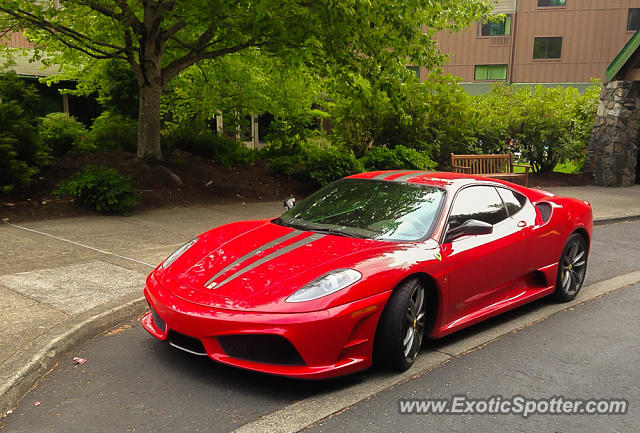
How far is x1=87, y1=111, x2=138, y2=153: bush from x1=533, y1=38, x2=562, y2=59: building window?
34.9m

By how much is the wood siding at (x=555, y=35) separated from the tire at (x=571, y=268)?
120 feet

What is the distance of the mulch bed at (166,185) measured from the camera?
9547mm

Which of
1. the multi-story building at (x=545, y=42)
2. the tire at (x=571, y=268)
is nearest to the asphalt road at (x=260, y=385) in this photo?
the tire at (x=571, y=268)

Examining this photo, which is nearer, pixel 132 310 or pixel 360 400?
pixel 360 400

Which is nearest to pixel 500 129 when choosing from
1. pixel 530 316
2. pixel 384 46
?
pixel 384 46

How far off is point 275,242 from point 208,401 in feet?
4.35

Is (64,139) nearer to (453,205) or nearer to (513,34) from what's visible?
(453,205)

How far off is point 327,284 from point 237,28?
7.14 m

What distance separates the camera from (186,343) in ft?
12.6

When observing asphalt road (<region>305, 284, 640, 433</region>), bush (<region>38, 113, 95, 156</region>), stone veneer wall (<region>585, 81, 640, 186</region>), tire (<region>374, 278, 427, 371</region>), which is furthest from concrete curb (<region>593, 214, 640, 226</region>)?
bush (<region>38, 113, 95, 156</region>)

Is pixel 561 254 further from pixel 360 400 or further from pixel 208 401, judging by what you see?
pixel 208 401

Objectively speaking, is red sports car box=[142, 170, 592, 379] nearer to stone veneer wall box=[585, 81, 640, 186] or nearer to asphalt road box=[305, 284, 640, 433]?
asphalt road box=[305, 284, 640, 433]

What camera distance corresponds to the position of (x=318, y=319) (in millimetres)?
3547

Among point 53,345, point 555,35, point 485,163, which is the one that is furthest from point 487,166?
point 555,35
